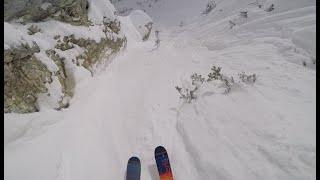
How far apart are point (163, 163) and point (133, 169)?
440 mm

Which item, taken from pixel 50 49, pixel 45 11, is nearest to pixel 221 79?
pixel 50 49

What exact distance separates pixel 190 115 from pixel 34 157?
2680 mm

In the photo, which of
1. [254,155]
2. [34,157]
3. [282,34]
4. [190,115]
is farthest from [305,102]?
[34,157]

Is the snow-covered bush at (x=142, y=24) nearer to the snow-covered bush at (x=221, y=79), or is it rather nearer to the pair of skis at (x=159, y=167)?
the snow-covered bush at (x=221, y=79)

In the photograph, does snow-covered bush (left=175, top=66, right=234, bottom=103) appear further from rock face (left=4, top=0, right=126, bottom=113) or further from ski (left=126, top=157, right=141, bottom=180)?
rock face (left=4, top=0, right=126, bottom=113)

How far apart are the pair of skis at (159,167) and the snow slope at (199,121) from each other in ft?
0.64

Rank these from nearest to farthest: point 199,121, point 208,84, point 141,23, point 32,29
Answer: point 199,121, point 32,29, point 208,84, point 141,23

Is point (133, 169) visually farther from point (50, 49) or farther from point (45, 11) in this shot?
point (45, 11)

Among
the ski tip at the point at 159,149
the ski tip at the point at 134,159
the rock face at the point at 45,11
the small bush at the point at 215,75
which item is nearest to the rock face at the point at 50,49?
the rock face at the point at 45,11

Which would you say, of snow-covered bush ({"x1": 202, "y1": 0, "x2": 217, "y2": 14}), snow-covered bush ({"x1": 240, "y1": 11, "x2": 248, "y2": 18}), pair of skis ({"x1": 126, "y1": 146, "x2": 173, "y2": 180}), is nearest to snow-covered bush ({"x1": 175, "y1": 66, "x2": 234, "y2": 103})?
pair of skis ({"x1": 126, "y1": 146, "x2": 173, "y2": 180})

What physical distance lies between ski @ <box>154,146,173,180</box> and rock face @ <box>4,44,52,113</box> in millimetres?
1894

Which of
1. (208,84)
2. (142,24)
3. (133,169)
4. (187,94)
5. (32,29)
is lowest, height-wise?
(133,169)

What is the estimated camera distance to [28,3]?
19.7ft

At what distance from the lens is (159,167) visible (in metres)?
4.63
